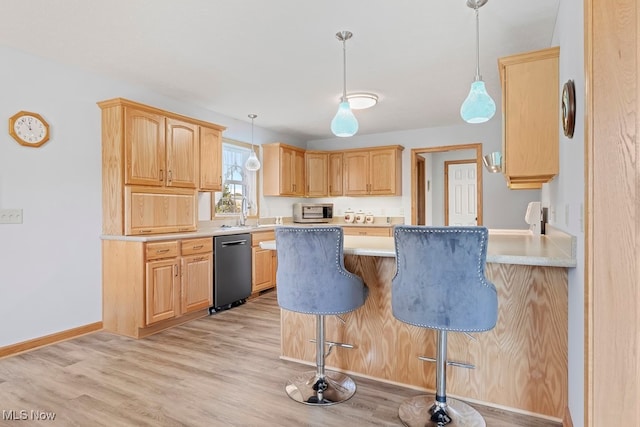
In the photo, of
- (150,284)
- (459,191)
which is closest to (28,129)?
(150,284)

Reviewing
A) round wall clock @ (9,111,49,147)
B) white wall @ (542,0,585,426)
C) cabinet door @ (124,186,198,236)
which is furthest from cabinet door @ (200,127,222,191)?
white wall @ (542,0,585,426)

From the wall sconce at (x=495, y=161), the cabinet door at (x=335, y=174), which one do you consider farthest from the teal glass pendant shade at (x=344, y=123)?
the cabinet door at (x=335, y=174)

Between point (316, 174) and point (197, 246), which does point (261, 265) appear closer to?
point (197, 246)

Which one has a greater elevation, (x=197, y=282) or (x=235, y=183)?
(x=235, y=183)

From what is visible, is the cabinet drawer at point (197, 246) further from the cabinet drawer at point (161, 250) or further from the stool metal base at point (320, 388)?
the stool metal base at point (320, 388)

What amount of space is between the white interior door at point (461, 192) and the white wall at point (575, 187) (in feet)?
17.1

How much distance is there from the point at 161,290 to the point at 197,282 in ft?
1.41

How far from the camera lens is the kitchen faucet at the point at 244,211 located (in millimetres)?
5167

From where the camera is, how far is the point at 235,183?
5281 millimetres

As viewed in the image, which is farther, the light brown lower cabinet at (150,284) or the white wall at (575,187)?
the light brown lower cabinet at (150,284)

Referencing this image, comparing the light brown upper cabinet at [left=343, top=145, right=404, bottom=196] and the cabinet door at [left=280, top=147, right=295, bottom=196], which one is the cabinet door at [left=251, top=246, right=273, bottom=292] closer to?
the cabinet door at [left=280, top=147, right=295, bottom=196]

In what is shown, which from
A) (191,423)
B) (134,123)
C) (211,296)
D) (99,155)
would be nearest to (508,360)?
(191,423)

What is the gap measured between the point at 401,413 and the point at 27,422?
2.03m

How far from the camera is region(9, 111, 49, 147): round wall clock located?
9.49 ft
